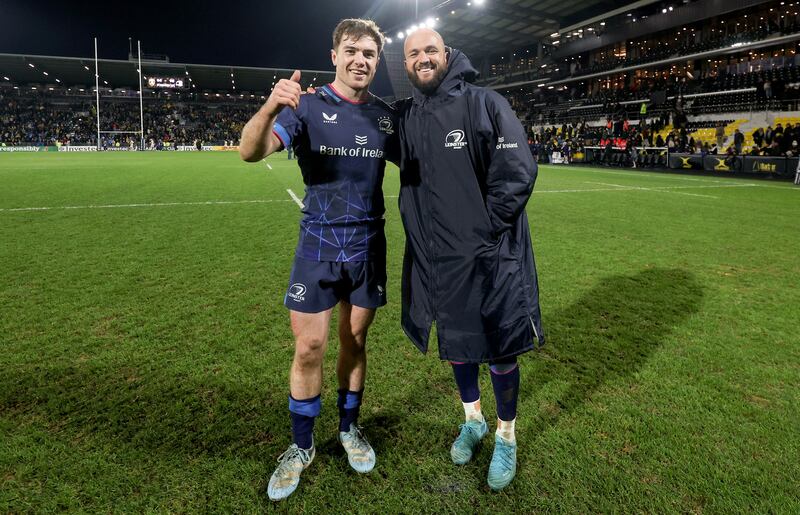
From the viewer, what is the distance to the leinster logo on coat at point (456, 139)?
7.30 ft

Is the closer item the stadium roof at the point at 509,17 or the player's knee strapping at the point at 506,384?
the player's knee strapping at the point at 506,384

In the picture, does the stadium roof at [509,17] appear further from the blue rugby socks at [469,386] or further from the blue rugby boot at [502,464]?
the blue rugby boot at [502,464]

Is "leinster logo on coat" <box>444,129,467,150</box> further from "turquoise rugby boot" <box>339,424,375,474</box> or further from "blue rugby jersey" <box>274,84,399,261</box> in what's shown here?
"turquoise rugby boot" <box>339,424,375,474</box>

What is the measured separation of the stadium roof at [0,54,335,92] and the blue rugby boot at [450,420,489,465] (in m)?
56.3

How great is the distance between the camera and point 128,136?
Answer: 58.7 m

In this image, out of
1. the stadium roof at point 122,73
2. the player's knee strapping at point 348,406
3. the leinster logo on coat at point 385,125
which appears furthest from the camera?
the stadium roof at point 122,73

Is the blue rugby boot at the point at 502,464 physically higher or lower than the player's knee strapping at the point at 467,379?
lower

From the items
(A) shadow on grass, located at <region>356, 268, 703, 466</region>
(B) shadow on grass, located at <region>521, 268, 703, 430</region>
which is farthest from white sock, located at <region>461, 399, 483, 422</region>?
(B) shadow on grass, located at <region>521, 268, 703, 430</region>

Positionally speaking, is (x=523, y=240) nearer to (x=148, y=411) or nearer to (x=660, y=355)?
(x=660, y=355)

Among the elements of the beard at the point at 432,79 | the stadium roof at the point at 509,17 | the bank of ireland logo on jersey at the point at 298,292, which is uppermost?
the stadium roof at the point at 509,17

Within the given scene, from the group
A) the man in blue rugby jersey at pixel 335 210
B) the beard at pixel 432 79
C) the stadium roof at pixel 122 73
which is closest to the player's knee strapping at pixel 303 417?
the man in blue rugby jersey at pixel 335 210

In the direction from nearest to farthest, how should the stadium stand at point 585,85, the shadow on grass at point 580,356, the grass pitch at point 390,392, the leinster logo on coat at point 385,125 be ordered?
1. the grass pitch at point 390,392
2. the leinster logo on coat at point 385,125
3. the shadow on grass at point 580,356
4. the stadium stand at point 585,85

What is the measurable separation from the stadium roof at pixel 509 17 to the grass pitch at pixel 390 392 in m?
38.1

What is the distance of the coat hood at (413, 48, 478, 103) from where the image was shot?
222 cm
